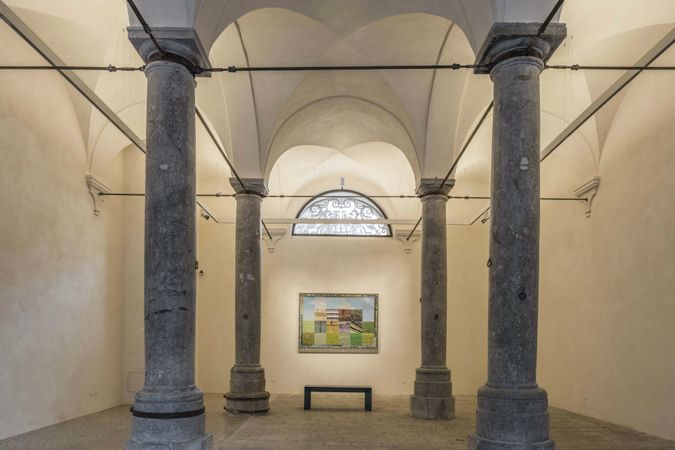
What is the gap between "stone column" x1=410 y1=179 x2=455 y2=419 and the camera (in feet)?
35.8

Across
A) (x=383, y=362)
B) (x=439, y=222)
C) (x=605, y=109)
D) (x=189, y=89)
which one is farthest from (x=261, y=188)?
(x=383, y=362)

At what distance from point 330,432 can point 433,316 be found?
3.02 meters

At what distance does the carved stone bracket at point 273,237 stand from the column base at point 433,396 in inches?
276

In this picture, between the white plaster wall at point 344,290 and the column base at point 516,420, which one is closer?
the column base at point 516,420

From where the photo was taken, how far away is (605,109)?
35.2 feet

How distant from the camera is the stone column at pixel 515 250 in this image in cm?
575

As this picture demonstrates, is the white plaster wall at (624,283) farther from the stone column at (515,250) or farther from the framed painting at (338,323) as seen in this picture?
the framed painting at (338,323)

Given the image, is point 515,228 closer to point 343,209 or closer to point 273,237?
point 273,237

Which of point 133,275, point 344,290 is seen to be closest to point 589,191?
point 344,290

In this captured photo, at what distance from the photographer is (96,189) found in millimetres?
12109

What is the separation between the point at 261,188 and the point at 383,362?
7.17 m

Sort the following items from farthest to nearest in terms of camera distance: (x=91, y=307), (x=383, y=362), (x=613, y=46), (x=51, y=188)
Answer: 1. (x=383, y=362)
2. (x=91, y=307)
3. (x=51, y=188)
4. (x=613, y=46)

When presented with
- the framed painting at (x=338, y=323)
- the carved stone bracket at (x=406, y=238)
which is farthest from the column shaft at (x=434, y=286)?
the framed painting at (x=338, y=323)

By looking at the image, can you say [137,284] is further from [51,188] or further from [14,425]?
[14,425]
